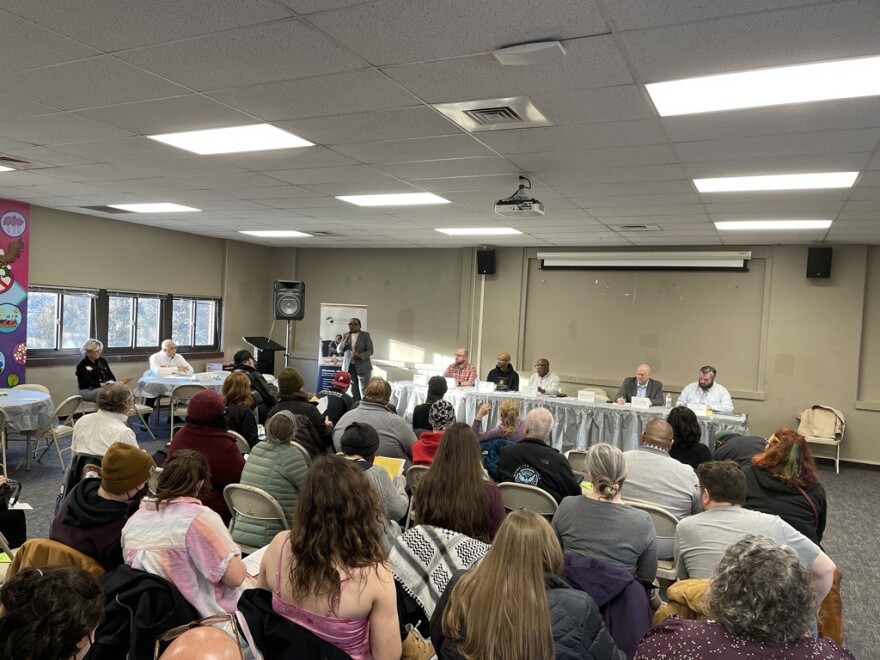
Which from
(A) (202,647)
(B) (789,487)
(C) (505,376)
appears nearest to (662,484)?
(B) (789,487)

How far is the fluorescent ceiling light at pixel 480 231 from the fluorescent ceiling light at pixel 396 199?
1707mm

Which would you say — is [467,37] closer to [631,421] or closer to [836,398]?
[631,421]

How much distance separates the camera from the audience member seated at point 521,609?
4.71 ft

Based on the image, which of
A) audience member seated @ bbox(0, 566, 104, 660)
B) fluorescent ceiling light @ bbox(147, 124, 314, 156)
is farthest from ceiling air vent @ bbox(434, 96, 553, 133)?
audience member seated @ bbox(0, 566, 104, 660)

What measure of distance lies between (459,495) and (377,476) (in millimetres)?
472

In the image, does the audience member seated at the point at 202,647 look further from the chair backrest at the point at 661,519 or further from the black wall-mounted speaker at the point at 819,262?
the black wall-mounted speaker at the point at 819,262

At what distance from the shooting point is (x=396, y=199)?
20.0 ft

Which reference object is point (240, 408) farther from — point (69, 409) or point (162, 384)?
point (69, 409)

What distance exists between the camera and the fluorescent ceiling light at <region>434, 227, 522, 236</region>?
781 cm

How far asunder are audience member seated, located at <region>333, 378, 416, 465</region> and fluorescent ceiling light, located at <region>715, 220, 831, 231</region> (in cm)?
444

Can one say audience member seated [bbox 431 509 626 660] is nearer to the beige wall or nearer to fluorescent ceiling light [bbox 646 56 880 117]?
fluorescent ceiling light [bbox 646 56 880 117]

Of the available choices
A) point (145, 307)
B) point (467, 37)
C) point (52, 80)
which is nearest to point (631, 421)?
point (467, 37)

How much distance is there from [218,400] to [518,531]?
2.40m

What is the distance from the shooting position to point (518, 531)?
1.51 metres
